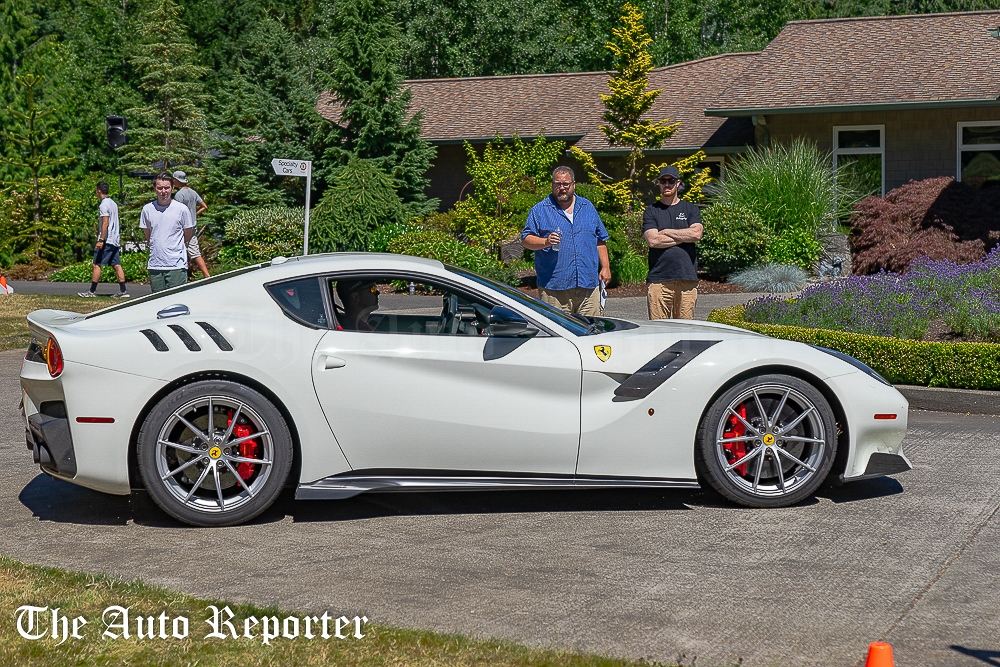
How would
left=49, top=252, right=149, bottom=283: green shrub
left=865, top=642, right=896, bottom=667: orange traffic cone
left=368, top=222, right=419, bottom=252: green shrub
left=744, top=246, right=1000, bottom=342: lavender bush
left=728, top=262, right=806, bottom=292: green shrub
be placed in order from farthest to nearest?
left=49, top=252, right=149, bottom=283: green shrub
left=368, top=222, right=419, bottom=252: green shrub
left=728, top=262, right=806, bottom=292: green shrub
left=744, top=246, right=1000, bottom=342: lavender bush
left=865, top=642, right=896, bottom=667: orange traffic cone

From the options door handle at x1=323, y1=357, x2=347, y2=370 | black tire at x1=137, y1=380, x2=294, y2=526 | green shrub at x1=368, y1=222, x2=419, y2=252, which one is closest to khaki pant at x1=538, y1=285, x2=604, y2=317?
door handle at x1=323, y1=357, x2=347, y2=370

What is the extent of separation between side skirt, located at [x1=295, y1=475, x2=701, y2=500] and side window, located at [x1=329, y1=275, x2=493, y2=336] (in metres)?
0.78

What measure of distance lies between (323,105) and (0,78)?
404 inches

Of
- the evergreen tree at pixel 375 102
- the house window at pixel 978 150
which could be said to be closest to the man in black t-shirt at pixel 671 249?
the house window at pixel 978 150

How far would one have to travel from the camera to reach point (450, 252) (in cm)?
2066

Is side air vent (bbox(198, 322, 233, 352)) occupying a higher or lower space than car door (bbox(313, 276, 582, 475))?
higher

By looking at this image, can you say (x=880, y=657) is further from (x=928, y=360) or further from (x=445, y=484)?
(x=928, y=360)

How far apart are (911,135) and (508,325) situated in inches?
778

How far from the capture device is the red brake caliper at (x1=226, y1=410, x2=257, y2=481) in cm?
571

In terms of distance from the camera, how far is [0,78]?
35.7 meters

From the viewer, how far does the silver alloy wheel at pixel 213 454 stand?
5664mm

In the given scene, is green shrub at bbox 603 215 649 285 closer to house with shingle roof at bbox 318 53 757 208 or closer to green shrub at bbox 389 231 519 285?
green shrub at bbox 389 231 519 285

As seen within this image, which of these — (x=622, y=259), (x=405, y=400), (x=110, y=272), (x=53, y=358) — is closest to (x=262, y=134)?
(x=110, y=272)

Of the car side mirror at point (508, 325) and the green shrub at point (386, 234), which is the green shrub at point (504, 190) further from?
the car side mirror at point (508, 325)
